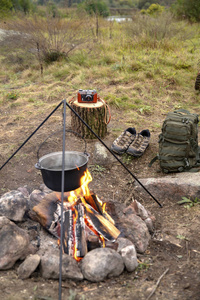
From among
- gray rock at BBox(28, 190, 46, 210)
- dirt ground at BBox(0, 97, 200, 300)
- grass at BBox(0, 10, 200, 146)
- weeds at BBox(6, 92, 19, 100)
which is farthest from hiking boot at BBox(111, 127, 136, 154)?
weeds at BBox(6, 92, 19, 100)

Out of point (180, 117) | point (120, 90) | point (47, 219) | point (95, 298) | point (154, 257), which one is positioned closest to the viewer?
point (95, 298)

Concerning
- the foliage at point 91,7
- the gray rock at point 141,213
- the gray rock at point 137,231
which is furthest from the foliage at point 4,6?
the gray rock at point 137,231

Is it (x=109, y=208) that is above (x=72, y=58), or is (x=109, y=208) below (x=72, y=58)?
below

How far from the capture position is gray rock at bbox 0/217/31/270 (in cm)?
248

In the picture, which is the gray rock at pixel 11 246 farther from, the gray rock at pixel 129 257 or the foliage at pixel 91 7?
the foliage at pixel 91 7

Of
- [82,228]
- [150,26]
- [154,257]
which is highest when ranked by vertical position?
[150,26]

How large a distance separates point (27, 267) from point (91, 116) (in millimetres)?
3150

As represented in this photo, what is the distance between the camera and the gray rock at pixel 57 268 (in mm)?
2404

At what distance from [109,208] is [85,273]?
37.0 inches

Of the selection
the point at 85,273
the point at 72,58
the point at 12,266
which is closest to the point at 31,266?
the point at 12,266

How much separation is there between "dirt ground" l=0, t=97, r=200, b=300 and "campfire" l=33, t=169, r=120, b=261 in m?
0.34

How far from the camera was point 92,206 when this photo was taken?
10.3 ft

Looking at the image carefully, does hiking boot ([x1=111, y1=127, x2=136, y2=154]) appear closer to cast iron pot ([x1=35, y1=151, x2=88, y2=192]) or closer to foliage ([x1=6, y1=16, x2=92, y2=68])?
cast iron pot ([x1=35, y1=151, x2=88, y2=192])

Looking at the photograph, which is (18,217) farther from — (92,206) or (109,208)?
(109,208)
